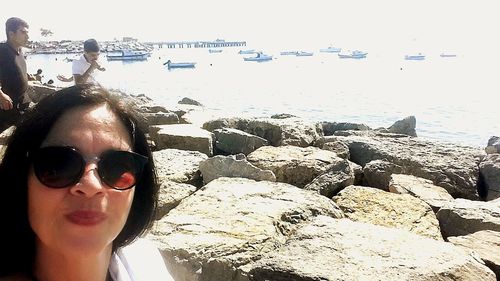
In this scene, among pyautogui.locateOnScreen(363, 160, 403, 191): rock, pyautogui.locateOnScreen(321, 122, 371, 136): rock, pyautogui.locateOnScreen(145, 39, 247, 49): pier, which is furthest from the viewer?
pyautogui.locateOnScreen(145, 39, 247, 49): pier

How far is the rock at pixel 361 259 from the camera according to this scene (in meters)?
2.71

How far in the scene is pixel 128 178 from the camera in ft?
5.22

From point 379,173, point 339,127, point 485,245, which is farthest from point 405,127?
point 485,245

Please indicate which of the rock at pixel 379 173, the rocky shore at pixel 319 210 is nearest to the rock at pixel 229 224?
the rocky shore at pixel 319 210

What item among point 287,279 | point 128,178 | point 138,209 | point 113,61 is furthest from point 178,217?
point 113,61

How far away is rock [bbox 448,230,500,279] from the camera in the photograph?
351 cm

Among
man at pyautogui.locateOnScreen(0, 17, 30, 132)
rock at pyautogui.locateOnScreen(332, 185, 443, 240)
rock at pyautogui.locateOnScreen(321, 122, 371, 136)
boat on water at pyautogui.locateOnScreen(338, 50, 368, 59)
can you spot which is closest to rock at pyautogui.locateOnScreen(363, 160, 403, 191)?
rock at pyautogui.locateOnScreen(332, 185, 443, 240)

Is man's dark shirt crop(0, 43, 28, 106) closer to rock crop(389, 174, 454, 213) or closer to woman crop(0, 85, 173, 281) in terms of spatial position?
rock crop(389, 174, 454, 213)

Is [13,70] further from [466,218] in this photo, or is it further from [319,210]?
[466,218]

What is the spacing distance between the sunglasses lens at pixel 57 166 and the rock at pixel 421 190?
4.26 metres

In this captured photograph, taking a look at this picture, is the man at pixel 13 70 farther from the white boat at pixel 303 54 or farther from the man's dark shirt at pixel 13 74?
the white boat at pixel 303 54

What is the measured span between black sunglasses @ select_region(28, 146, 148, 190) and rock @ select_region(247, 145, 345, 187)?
3.91 metres

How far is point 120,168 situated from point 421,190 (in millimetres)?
4477

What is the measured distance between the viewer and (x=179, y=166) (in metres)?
5.18
